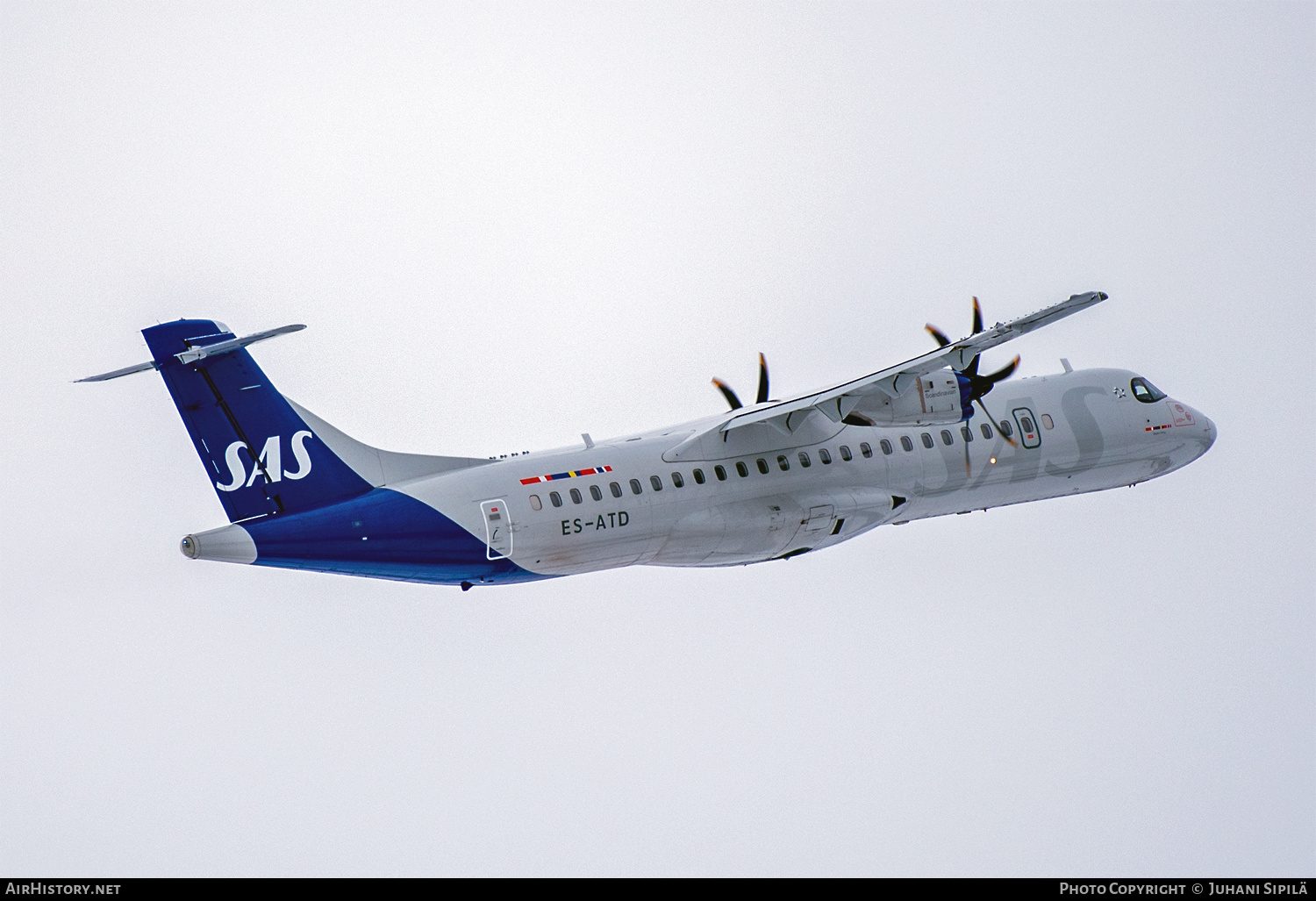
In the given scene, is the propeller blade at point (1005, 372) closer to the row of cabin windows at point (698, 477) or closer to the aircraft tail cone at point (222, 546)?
the row of cabin windows at point (698, 477)

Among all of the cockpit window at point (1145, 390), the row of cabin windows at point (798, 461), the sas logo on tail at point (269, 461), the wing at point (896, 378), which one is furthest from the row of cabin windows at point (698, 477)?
the cockpit window at point (1145, 390)

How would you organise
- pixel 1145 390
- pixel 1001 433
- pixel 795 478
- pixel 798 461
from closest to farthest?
pixel 795 478 → pixel 798 461 → pixel 1001 433 → pixel 1145 390

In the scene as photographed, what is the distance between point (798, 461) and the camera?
34156 mm

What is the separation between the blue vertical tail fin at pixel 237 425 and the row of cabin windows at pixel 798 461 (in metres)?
4.13

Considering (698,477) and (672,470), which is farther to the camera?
(698,477)

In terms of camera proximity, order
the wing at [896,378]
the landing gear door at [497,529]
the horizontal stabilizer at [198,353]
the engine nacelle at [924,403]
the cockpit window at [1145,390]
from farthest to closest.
Answer: 1. the cockpit window at [1145,390]
2. the engine nacelle at [924,403]
3. the wing at [896,378]
4. the landing gear door at [497,529]
5. the horizontal stabilizer at [198,353]

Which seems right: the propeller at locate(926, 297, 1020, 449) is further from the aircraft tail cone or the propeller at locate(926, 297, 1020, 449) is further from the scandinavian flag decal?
the aircraft tail cone

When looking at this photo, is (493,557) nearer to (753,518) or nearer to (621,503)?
(621,503)

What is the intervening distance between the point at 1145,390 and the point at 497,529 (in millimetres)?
16844

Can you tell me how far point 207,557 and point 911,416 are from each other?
44.3 feet

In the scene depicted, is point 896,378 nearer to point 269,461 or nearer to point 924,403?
point 924,403

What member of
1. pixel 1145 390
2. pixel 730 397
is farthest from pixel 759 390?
pixel 1145 390

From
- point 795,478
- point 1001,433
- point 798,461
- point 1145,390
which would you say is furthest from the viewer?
point 1145,390

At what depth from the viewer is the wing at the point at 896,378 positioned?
31734mm
